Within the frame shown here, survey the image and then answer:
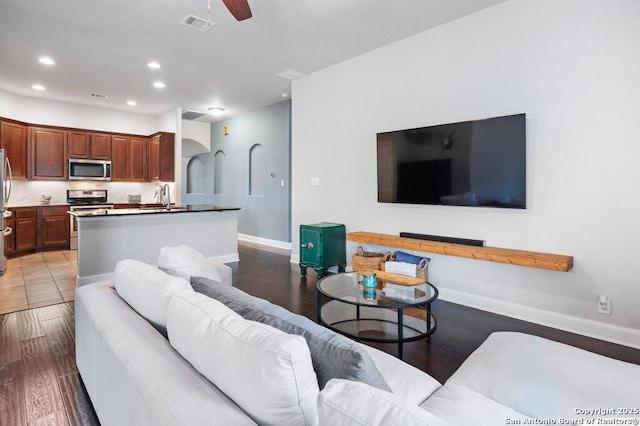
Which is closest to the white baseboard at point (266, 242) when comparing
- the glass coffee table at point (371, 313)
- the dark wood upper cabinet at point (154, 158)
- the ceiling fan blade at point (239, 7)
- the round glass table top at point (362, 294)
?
the dark wood upper cabinet at point (154, 158)

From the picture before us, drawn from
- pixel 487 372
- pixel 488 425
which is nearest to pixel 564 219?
pixel 487 372

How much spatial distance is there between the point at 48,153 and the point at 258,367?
778 centimetres

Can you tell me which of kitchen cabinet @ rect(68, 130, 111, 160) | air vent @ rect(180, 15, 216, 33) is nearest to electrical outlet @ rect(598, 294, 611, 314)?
air vent @ rect(180, 15, 216, 33)

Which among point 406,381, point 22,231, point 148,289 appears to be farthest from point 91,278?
point 406,381

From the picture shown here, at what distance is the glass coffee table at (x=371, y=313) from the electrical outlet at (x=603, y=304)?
4.31 ft

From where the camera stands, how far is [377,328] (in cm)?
285

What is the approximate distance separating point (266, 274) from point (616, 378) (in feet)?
12.8

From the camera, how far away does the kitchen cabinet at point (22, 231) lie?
5795mm

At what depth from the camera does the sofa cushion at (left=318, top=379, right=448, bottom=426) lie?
598 millimetres

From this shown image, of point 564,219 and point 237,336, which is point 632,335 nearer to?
point 564,219

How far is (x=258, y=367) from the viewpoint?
830 millimetres

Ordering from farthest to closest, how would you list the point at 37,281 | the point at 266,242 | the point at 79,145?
the point at 266,242, the point at 79,145, the point at 37,281

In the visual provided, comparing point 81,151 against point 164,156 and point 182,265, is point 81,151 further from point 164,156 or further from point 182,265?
point 182,265

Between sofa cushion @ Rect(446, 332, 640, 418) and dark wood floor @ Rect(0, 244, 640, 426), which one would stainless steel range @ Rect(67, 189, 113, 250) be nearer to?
dark wood floor @ Rect(0, 244, 640, 426)
